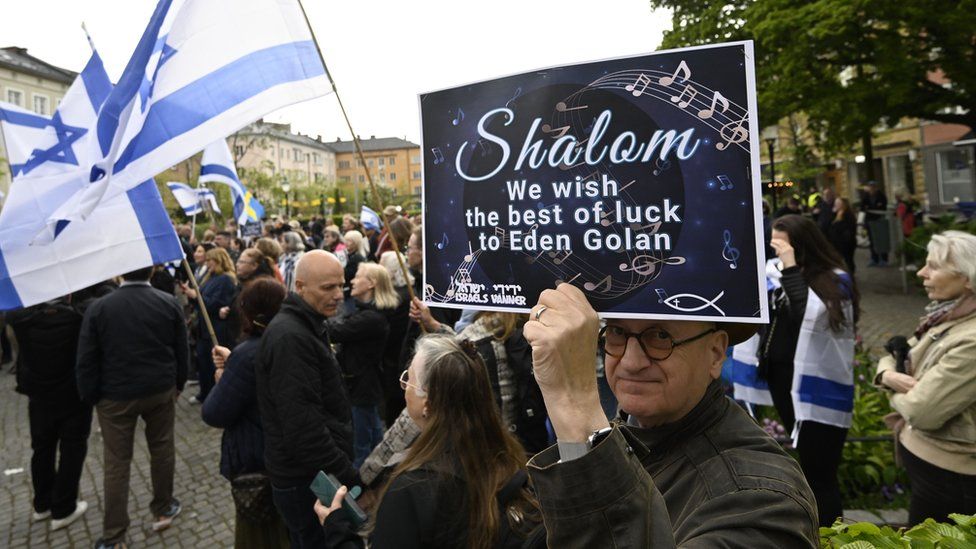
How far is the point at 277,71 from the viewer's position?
3633 mm

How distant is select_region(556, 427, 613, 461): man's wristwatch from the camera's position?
47.0 inches

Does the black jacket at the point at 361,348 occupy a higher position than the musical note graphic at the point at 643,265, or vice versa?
the musical note graphic at the point at 643,265

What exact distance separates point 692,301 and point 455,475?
4.02ft

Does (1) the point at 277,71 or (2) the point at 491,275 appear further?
(1) the point at 277,71

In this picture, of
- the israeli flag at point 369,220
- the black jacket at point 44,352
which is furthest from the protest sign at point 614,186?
the israeli flag at point 369,220

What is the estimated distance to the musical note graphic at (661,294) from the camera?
144 centimetres

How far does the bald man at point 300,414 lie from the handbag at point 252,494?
0.46ft

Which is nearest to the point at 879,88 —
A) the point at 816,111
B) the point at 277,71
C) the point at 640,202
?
the point at 816,111

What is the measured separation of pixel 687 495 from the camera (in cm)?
136

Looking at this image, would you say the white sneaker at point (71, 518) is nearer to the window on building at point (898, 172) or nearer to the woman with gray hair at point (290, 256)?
the woman with gray hair at point (290, 256)

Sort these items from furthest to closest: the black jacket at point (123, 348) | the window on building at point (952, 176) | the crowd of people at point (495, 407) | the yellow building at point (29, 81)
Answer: the yellow building at point (29, 81)
the window on building at point (952, 176)
the black jacket at point (123, 348)
the crowd of people at point (495, 407)

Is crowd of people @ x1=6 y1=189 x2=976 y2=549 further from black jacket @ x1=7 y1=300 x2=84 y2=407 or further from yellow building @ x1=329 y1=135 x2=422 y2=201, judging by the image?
yellow building @ x1=329 y1=135 x2=422 y2=201

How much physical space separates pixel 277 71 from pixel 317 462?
2240mm

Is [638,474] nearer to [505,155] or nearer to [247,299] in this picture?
[505,155]
